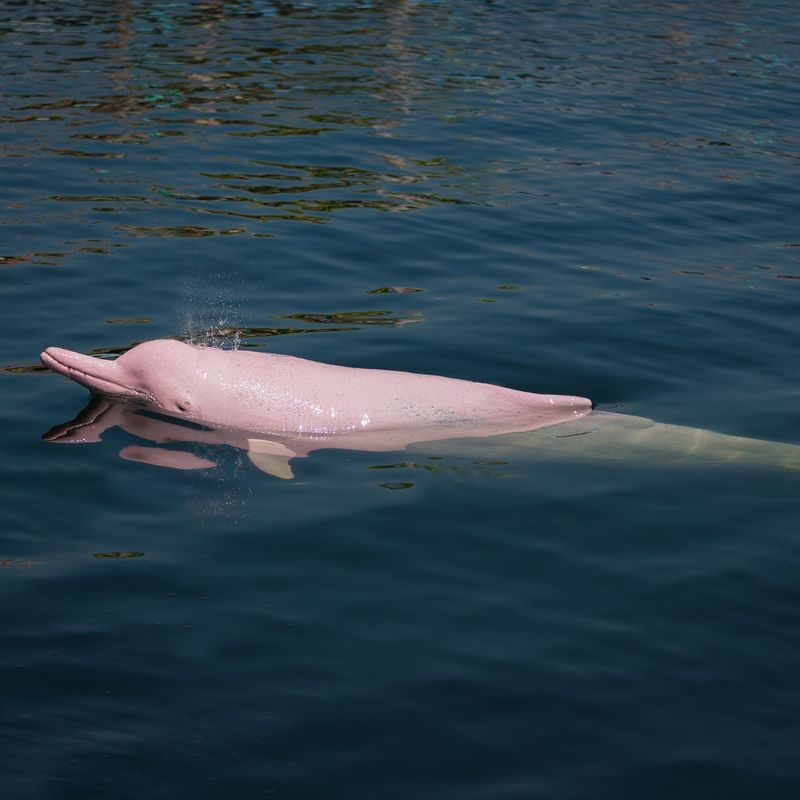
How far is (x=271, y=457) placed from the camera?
742 centimetres

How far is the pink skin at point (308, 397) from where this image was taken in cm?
789

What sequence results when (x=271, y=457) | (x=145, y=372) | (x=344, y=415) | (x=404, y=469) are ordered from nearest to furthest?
(x=271, y=457), (x=404, y=469), (x=344, y=415), (x=145, y=372)

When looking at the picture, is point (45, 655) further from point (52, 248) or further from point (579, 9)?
point (579, 9)

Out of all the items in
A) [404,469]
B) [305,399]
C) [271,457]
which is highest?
[305,399]

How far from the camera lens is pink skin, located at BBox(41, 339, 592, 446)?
7895 mm

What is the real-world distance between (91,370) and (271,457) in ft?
4.98

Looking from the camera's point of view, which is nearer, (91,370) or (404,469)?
(404,469)

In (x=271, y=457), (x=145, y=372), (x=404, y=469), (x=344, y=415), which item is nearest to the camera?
(x=271, y=457)

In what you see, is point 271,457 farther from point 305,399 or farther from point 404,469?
point 404,469

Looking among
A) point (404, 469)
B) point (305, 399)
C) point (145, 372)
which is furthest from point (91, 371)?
point (404, 469)

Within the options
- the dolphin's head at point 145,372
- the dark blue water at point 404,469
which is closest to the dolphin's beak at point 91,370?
the dolphin's head at point 145,372

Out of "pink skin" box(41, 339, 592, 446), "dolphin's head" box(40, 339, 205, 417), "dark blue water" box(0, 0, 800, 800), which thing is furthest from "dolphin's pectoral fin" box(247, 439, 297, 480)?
"dolphin's head" box(40, 339, 205, 417)

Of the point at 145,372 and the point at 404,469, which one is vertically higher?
the point at 145,372

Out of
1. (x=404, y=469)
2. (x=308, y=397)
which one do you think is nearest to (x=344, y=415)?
(x=308, y=397)
